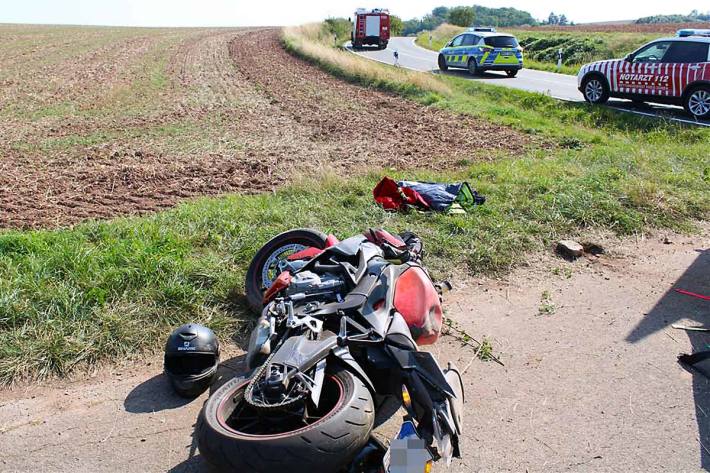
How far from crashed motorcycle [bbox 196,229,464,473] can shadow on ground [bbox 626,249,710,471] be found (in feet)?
5.20

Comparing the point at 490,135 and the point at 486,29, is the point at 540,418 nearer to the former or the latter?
the point at 490,135

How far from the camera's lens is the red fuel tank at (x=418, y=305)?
4121 mm

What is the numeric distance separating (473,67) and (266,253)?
21.5 meters

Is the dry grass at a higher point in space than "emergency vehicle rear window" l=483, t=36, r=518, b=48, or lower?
lower

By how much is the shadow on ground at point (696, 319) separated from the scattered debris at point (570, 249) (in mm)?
940

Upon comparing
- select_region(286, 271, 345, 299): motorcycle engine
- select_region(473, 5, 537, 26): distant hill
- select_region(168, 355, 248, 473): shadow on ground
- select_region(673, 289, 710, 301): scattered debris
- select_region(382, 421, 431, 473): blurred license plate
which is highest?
select_region(473, 5, 537, 26): distant hill

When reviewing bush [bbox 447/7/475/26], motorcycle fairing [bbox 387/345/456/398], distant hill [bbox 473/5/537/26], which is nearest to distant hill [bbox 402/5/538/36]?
distant hill [bbox 473/5/537/26]

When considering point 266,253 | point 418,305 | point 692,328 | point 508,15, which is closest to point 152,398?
point 266,253

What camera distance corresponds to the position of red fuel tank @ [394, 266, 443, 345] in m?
4.12

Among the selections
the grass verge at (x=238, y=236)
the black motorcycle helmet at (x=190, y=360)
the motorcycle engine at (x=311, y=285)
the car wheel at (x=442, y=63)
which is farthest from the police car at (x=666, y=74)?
the black motorcycle helmet at (x=190, y=360)

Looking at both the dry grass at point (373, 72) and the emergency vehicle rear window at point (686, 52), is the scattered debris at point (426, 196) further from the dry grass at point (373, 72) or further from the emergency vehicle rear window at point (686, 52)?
the dry grass at point (373, 72)

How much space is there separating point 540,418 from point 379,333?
1175mm

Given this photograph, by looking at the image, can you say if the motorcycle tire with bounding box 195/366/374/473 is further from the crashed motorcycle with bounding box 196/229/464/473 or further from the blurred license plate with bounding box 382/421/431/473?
the blurred license plate with bounding box 382/421/431/473

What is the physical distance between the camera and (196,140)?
506 inches
